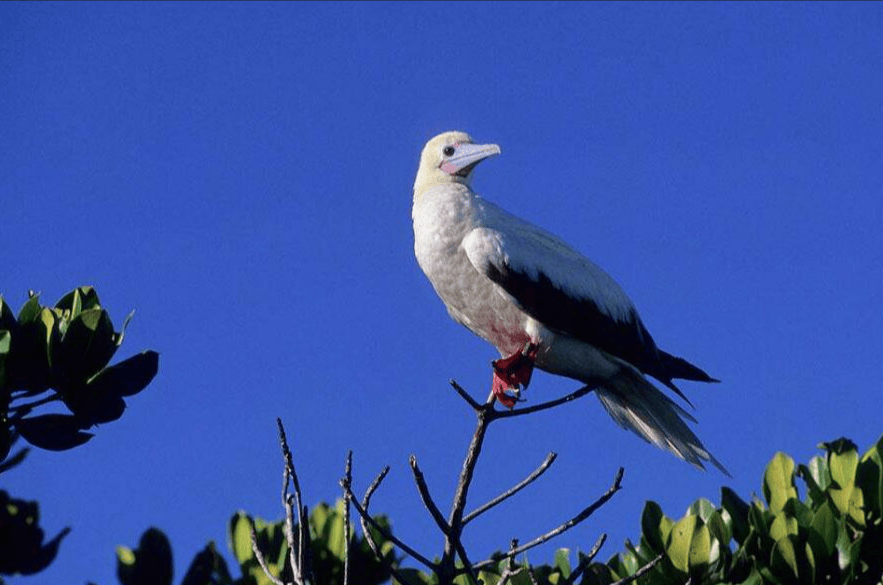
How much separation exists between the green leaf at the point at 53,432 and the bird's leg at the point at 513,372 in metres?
1.82

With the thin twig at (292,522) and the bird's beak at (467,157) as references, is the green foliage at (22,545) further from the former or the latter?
the bird's beak at (467,157)

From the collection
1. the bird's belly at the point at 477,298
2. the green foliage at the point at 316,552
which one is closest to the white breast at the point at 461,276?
the bird's belly at the point at 477,298

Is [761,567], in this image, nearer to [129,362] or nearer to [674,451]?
[674,451]

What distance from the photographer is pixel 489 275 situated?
6047 mm

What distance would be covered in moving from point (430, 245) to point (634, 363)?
Answer: 1.08 m

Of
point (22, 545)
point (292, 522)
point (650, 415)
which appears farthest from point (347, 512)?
point (650, 415)

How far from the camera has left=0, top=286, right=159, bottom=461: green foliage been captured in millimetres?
4660

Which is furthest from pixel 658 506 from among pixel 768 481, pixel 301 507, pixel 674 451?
pixel 301 507

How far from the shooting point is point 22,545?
435 centimetres

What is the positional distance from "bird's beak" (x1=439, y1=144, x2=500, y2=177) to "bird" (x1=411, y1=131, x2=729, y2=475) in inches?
7.9

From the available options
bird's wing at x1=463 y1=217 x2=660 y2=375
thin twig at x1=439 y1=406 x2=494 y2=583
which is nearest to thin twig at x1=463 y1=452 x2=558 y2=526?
thin twig at x1=439 y1=406 x2=494 y2=583

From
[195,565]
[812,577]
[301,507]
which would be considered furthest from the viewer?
[812,577]

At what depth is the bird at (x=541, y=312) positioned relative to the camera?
606 cm

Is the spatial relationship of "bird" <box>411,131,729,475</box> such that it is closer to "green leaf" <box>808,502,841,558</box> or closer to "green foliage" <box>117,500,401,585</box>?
"green foliage" <box>117,500,401,585</box>
